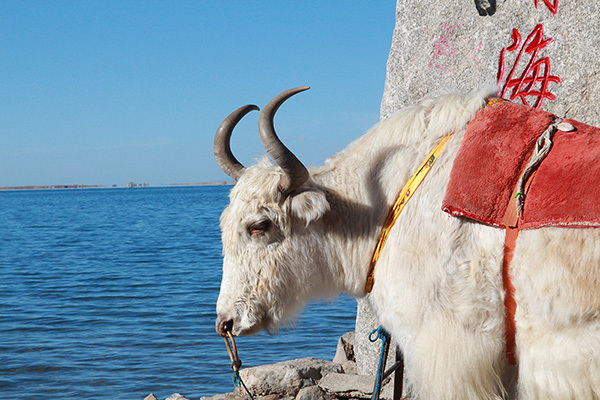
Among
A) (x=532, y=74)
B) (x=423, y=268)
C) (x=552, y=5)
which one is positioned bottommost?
(x=423, y=268)

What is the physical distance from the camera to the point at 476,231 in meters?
2.22

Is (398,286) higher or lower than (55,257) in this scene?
higher

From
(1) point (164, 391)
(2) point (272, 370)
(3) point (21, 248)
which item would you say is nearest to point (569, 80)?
(2) point (272, 370)

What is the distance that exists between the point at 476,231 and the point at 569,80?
7.87 feet

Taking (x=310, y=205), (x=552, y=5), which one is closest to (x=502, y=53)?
(x=552, y=5)

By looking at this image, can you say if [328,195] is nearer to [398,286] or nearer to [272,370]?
[398,286]

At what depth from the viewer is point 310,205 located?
2.54 metres

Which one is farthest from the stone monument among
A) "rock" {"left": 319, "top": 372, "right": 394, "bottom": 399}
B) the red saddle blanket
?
the red saddle blanket

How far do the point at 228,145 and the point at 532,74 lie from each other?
7.94 ft

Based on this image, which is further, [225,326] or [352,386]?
[352,386]

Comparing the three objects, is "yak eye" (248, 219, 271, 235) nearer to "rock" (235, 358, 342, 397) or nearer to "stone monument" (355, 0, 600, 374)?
"stone monument" (355, 0, 600, 374)

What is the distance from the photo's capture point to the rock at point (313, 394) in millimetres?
4566

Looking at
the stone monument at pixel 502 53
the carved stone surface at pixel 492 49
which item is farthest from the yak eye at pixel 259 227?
the stone monument at pixel 502 53

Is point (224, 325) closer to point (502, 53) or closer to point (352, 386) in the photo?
point (352, 386)
